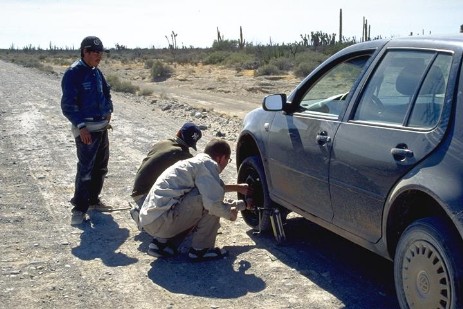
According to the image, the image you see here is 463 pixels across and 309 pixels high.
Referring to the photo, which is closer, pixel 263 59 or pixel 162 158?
pixel 162 158

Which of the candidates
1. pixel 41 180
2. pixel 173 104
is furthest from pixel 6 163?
pixel 173 104

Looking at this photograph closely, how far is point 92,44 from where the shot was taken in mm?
7035

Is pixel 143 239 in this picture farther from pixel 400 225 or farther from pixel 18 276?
pixel 400 225

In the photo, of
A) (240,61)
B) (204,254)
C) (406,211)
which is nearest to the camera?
(406,211)

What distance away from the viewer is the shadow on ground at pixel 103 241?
602cm

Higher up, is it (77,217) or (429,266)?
(429,266)

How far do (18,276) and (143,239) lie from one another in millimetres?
1366

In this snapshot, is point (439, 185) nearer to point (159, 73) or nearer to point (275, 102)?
point (275, 102)

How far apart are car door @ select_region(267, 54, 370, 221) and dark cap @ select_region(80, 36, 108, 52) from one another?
2.09 m

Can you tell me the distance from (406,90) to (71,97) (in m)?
3.66

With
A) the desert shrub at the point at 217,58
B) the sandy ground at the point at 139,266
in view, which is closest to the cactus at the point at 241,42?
the desert shrub at the point at 217,58

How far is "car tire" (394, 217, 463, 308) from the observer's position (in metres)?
3.78

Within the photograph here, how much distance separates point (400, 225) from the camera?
4.38 metres

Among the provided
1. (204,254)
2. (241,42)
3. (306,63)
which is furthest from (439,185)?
(241,42)
